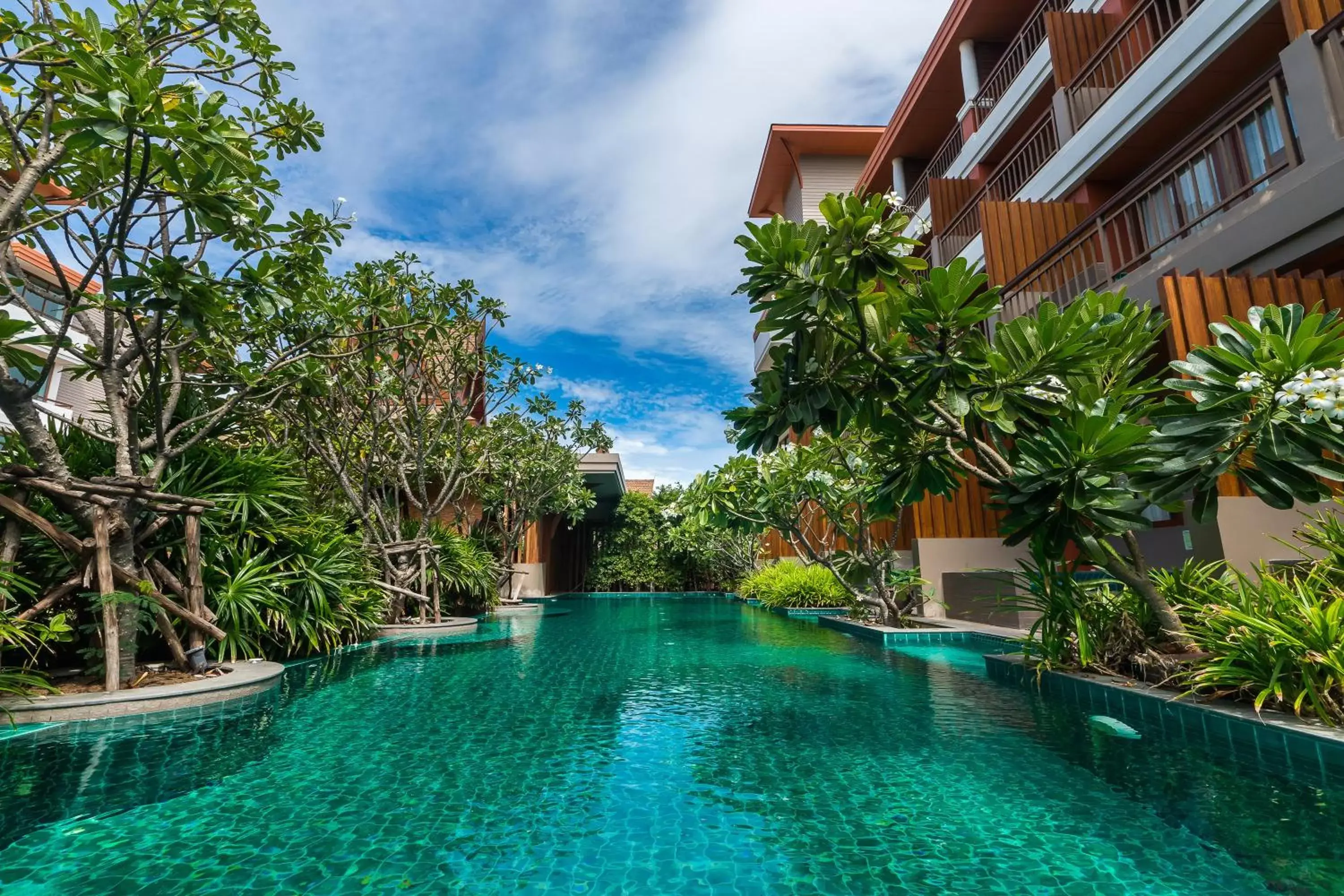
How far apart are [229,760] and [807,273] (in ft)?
14.4

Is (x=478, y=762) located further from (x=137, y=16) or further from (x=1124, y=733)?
(x=137, y=16)

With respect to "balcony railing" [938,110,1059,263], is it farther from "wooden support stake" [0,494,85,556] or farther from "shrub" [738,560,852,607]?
"wooden support stake" [0,494,85,556]

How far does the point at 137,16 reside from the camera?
4844 mm

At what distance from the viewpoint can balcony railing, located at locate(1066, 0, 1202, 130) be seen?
8492 mm

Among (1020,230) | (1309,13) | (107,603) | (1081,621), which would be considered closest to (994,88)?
(1020,230)

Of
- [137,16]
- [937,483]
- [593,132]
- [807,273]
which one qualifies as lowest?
[937,483]

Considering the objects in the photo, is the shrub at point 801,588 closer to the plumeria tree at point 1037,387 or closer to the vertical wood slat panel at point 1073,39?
the plumeria tree at point 1037,387

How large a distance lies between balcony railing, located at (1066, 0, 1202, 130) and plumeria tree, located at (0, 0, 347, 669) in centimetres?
1067

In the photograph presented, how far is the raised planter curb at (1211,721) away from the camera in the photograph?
3.07 meters

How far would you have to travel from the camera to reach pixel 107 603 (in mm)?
4508

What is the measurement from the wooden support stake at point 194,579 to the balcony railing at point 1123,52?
12.5 m

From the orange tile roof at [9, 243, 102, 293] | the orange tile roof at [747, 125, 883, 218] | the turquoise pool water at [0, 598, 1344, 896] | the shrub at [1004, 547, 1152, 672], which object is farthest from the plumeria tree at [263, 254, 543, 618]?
the orange tile roof at [747, 125, 883, 218]

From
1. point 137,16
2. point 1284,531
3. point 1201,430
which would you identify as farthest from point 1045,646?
point 137,16

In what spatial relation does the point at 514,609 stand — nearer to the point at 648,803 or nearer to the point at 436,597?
the point at 436,597
